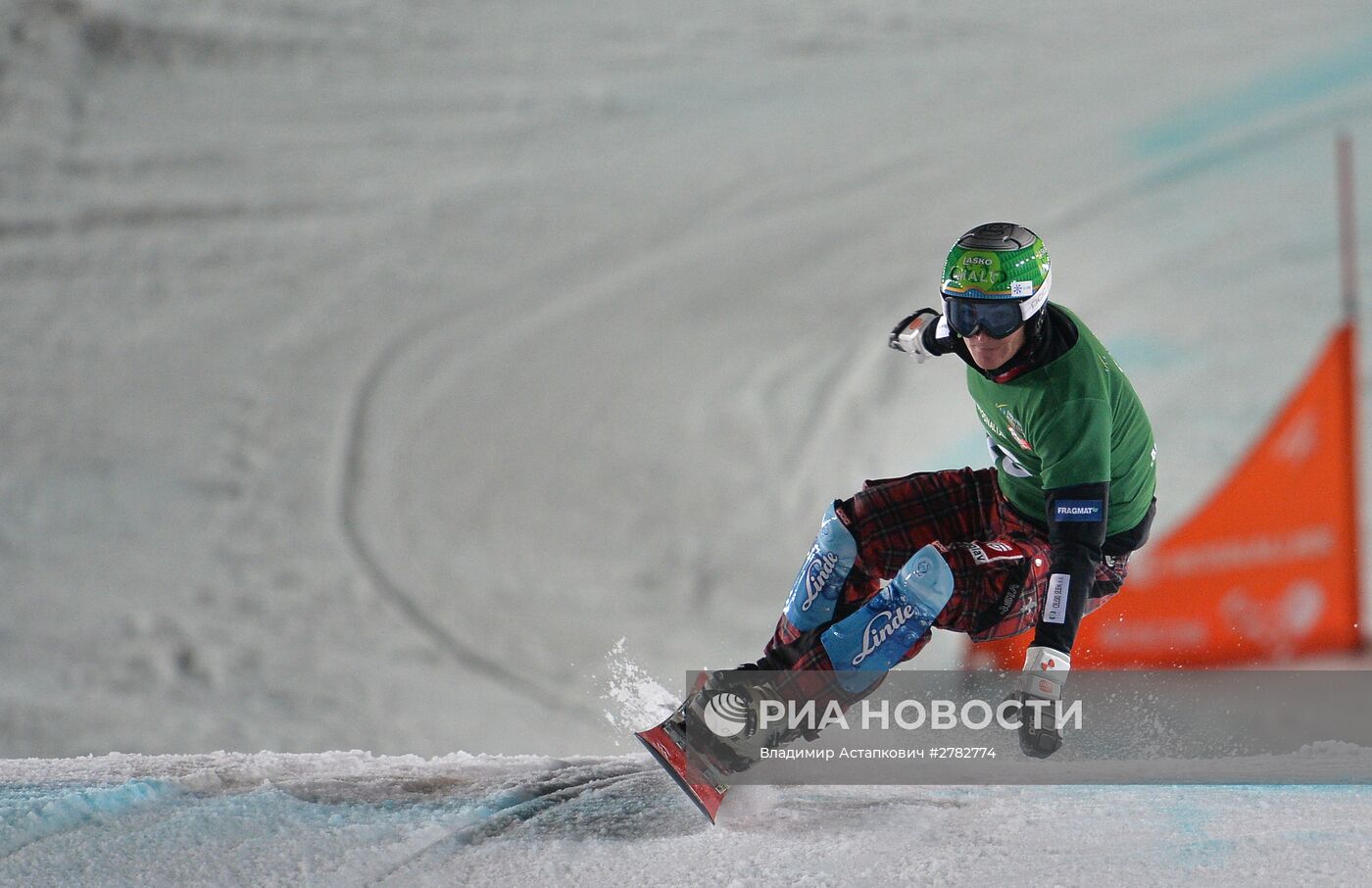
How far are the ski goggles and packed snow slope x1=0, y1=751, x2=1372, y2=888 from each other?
1333mm

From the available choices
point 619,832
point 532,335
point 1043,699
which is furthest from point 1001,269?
point 532,335

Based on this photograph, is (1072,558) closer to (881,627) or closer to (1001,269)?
(881,627)

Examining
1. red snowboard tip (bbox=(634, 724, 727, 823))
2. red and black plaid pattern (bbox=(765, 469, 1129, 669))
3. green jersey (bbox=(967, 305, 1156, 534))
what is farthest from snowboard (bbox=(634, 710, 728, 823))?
green jersey (bbox=(967, 305, 1156, 534))

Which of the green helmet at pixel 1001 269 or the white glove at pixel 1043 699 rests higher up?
the green helmet at pixel 1001 269

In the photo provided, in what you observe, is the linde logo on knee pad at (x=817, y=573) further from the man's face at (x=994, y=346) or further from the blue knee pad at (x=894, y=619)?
the man's face at (x=994, y=346)

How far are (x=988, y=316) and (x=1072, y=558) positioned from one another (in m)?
0.70

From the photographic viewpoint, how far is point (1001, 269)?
364 centimetres

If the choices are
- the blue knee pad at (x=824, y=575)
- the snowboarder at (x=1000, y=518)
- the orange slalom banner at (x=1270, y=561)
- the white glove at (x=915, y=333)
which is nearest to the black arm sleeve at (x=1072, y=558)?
the snowboarder at (x=1000, y=518)

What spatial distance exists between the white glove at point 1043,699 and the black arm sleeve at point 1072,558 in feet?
0.19

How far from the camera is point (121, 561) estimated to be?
10.5m

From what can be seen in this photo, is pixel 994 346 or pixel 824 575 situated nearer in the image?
pixel 994 346

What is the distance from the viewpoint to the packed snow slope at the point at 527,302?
392 inches

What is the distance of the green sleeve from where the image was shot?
3.54 m

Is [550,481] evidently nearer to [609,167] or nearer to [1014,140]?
[609,167]
